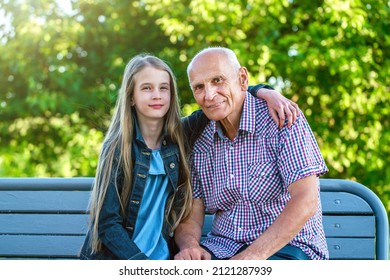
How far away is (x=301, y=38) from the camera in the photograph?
5523 mm

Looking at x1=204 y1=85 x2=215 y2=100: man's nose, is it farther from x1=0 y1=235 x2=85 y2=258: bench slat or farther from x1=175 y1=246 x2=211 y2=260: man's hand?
x1=0 y1=235 x2=85 y2=258: bench slat

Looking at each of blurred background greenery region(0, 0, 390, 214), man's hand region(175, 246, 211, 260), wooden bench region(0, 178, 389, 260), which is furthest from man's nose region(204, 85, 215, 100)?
blurred background greenery region(0, 0, 390, 214)

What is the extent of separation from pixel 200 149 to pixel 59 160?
4.55m

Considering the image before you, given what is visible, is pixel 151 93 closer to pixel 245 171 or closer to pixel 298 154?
pixel 245 171

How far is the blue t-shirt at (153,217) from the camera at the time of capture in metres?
2.72

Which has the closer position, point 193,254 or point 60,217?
point 193,254

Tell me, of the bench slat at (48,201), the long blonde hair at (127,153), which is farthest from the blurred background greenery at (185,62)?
the long blonde hair at (127,153)

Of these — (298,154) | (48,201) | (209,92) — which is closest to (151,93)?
(209,92)

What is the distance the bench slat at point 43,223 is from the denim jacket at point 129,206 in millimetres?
460

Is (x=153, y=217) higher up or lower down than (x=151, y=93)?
lower down

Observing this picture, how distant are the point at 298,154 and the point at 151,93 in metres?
0.66

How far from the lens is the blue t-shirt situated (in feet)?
8.93

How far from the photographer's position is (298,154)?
2.56m

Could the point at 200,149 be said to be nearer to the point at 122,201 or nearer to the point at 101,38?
the point at 122,201
